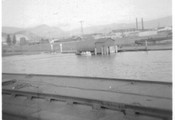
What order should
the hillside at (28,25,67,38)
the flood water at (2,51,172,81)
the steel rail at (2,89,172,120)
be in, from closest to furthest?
the steel rail at (2,89,172,120)
the hillside at (28,25,67,38)
the flood water at (2,51,172,81)

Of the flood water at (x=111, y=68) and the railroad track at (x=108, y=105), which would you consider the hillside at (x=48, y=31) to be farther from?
the flood water at (x=111, y=68)

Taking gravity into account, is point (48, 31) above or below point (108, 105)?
above

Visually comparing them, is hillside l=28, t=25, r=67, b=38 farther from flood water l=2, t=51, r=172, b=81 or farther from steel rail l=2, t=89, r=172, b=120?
flood water l=2, t=51, r=172, b=81

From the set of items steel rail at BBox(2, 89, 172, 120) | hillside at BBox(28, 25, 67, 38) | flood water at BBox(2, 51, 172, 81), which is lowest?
flood water at BBox(2, 51, 172, 81)

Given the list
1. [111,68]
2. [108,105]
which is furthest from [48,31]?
[111,68]

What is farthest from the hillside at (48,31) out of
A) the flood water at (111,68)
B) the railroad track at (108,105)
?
the flood water at (111,68)

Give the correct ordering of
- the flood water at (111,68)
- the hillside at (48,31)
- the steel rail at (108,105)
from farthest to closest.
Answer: the flood water at (111,68) → the hillside at (48,31) → the steel rail at (108,105)

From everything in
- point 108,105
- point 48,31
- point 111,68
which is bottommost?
point 111,68

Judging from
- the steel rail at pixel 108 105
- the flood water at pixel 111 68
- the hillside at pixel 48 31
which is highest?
the hillside at pixel 48 31

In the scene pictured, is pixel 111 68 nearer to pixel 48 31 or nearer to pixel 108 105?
pixel 48 31

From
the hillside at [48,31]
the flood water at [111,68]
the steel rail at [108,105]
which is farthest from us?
the flood water at [111,68]

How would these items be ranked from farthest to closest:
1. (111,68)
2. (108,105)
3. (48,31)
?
1. (111,68)
2. (48,31)
3. (108,105)

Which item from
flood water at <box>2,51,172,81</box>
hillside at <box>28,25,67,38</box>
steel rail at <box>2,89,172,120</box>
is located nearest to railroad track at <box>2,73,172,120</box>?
steel rail at <box>2,89,172,120</box>

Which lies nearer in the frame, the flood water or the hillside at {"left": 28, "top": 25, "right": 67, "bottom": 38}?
the hillside at {"left": 28, "top": 25, "right": 67, "bottom": 38}
